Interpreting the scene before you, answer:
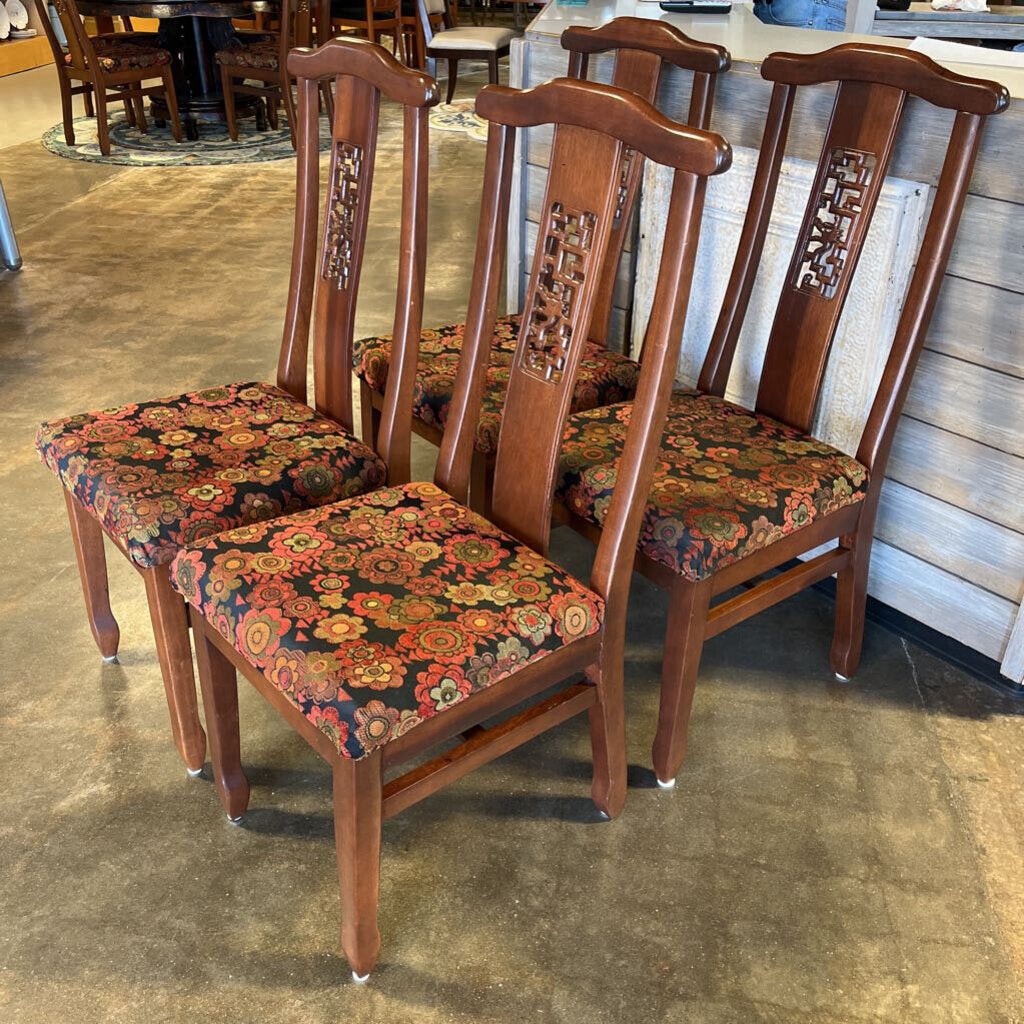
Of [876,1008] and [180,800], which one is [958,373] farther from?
[180,800]

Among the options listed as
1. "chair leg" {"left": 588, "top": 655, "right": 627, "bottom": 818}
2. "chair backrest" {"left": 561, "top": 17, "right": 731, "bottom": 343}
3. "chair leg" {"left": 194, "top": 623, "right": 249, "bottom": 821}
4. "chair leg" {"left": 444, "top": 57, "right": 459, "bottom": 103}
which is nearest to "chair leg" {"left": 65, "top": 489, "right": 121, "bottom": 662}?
"chair leg" {"left": 194, "top": 623, "right": 249, "bottom": 821}

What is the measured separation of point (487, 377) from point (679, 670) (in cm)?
67

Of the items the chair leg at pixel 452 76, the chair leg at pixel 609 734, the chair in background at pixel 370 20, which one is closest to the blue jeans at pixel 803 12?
the chair leg at pixel 609 734

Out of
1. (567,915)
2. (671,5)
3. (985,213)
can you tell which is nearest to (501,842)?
(567,915)

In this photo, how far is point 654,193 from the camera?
6.93 ft

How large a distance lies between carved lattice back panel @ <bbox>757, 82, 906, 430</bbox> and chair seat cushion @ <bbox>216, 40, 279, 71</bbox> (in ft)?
15.9

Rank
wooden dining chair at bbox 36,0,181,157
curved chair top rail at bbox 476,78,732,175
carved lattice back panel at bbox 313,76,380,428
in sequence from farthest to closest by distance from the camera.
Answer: wooden dining chair at bbox 36,0,181,157
carved lattice back panel at bbox 313,76,380,428
curved chair top rail at bbox 476,78,732,175

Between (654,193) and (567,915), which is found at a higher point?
(654,193)

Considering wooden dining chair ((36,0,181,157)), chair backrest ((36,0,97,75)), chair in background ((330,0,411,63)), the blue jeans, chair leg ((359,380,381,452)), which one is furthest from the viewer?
chair in background ((330,0,411,63))

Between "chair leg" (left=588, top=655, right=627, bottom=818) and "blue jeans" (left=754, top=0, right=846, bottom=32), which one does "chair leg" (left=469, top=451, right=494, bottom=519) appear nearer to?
"chair leg" (left=588, top=655, right=627, bottom=818)

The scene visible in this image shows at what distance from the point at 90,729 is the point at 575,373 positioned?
1.08m

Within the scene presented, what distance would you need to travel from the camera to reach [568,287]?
1334mm

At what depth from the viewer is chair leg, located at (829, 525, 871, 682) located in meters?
1.78

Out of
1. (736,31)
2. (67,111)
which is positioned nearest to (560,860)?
(736,31)
